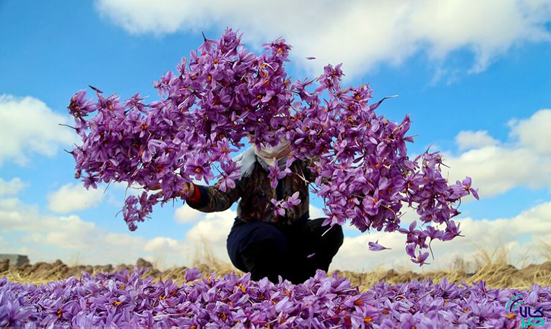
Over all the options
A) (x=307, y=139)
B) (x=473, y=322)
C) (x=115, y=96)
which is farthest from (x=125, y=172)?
(x=473, y=322)

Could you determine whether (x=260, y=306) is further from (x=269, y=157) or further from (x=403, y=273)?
(x=403, y=273)

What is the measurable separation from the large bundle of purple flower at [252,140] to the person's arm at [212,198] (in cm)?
48

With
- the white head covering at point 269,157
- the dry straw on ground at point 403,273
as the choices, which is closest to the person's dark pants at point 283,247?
the white head covering at point 269,157

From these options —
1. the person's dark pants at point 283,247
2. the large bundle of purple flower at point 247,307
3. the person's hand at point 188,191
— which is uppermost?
the person's hand at point 188,191

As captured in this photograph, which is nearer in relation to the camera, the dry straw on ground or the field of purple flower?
the field of purple flower

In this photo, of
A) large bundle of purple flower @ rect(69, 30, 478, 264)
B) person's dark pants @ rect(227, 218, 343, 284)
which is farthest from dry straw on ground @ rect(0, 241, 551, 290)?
large bundle of purple flower @ rect(69, 30, 478, 264)

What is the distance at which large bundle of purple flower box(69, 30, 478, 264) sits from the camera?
7.27 feet

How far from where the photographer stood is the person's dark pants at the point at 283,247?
3.08 metres

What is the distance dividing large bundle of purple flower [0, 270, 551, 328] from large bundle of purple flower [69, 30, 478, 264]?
30 centimetres

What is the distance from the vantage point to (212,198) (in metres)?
3.00

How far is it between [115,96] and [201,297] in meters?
1.06

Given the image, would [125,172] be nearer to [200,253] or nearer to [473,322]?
[473,322]

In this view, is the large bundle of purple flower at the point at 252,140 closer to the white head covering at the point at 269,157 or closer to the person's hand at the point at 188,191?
the person's hand at the point at 188,191

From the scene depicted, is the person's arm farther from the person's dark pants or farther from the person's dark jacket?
the person's dark pants
